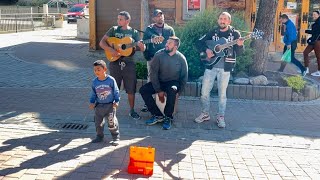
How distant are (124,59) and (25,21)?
848 inches

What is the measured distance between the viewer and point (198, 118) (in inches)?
277

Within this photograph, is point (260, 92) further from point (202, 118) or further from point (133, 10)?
point (133, 10)

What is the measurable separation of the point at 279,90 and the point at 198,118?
2.37 meters

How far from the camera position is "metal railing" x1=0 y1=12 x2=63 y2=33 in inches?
970

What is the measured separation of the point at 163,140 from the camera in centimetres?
608

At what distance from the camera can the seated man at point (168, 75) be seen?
6.68 m

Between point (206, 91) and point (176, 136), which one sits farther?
point (206, 91)

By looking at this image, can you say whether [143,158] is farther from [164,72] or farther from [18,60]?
[18,60]

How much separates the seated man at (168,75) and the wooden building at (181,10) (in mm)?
6416

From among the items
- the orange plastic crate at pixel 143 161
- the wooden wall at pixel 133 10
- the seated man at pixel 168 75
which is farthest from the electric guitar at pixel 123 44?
the wooden wall at pixel 133 10

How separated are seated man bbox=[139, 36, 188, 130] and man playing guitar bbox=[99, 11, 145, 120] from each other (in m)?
0.38

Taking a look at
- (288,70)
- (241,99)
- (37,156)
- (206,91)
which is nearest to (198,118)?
(206,91)

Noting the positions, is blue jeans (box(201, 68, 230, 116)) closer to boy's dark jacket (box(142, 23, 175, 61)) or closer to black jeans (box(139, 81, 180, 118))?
black jeans (box(139, 81, 180, 118))

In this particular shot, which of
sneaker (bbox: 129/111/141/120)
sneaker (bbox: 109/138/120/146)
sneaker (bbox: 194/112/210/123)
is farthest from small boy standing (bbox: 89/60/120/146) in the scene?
sneaker (bbox: 194/112/210/123)
